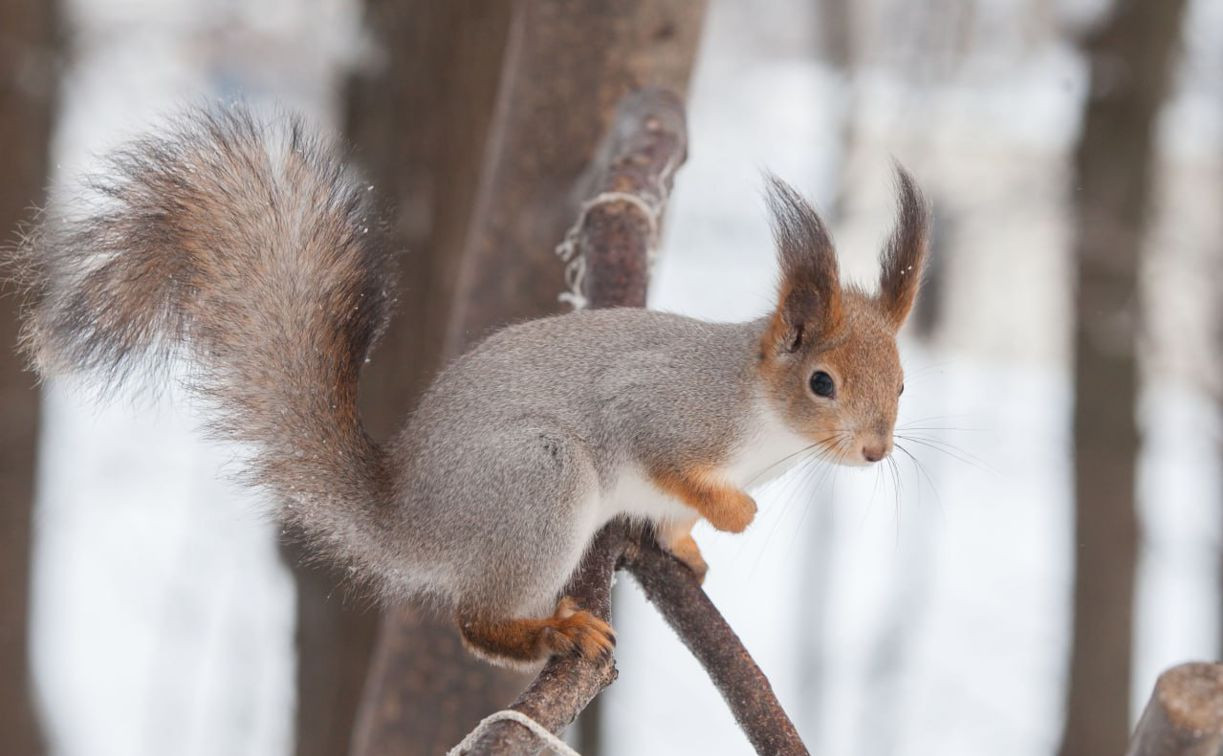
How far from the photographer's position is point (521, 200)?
217 cm

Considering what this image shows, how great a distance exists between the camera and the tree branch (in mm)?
1196

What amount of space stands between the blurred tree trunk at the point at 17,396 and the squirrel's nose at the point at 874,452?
7.72ft

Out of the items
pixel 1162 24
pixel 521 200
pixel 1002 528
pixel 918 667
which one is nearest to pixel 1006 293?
pixel 1002 528

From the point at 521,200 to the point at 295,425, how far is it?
33.0 inches

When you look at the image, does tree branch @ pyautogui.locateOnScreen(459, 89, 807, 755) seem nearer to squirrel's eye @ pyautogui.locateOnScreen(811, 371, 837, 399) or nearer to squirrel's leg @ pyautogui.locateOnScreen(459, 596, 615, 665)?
squirrel's leg @ pyautogui.locateOnScreen(459, 596, 615, 665)

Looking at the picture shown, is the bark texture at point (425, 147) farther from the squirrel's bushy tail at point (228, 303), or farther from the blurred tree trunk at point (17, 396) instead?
the squirrel's bushy tail at point (228, 303)

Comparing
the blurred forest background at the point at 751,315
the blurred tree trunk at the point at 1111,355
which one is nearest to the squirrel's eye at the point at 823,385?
the blurred forest background at the point at 751,315

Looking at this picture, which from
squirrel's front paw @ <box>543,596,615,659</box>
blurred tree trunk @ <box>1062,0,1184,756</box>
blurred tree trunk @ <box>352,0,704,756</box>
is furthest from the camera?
blurred tree trunk @ <box>1062,0,1184,756</box>

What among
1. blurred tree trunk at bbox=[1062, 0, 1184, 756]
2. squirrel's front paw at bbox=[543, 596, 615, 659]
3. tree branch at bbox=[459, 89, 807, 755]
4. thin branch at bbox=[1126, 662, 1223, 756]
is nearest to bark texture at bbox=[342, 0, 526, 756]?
tree branch at bbox=[459, 89, 807, 755]

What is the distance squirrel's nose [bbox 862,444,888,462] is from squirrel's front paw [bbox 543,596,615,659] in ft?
1.12

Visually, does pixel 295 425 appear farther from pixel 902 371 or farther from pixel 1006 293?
pixel 1006 293

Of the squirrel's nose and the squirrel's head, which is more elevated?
the squirrel's head

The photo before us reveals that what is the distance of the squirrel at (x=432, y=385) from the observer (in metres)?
1.41

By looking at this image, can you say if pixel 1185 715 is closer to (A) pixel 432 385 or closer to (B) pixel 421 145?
(A) pixel 432 385
